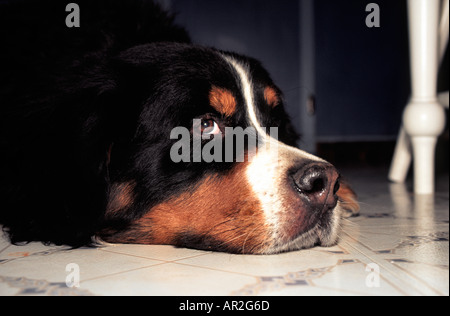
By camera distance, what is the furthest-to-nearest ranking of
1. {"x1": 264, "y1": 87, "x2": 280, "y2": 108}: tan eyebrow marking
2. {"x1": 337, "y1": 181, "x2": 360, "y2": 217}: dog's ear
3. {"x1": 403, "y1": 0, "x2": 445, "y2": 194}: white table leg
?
{"x1": 403, "y1": 0, "x2": 445, "y2": 194}: white table leg → {"x1": 337, "y1": 181, "x2": 360, "y2": 217}: dog's ear → {"x1": 264, "y1": 87, "x2": 280, "y2": 108}: tan eyebrow marking

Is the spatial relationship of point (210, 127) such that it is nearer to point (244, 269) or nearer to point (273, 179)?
point (273, 179)

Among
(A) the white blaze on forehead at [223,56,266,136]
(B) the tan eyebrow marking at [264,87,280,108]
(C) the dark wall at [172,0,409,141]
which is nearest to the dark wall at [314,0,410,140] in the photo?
(C) the dark wall at [172,0,409,141]

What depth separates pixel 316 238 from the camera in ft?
4.42

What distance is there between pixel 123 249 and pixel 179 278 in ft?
1.35

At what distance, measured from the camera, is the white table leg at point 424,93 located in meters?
2.29

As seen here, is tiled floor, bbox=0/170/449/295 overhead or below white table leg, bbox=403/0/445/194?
below

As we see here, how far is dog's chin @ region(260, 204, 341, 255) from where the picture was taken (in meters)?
1.31

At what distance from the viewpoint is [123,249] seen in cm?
140

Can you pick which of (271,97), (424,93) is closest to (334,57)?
(424,93)

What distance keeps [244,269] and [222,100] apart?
60 centimetres

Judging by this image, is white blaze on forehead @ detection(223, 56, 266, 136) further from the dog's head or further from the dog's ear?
the dog's ear

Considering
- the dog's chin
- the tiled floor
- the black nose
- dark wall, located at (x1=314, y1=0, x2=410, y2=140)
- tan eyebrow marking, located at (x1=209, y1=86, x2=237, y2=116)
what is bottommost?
the tiled floor

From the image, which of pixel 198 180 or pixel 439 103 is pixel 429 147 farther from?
pixel 198 180
